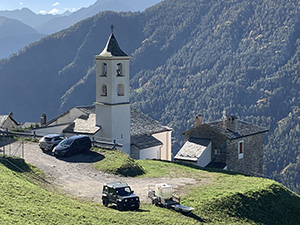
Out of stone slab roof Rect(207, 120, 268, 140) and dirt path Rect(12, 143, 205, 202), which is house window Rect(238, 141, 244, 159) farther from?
dirt path Rect(12, 143, 205, 202)

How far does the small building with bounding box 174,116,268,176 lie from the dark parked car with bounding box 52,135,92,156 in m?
12.3

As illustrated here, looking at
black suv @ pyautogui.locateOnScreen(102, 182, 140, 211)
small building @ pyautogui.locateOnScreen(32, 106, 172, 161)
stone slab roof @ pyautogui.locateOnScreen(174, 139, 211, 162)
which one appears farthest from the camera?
stone slab roof @ pyautogui.locateOnScreen(174, 139, 211, 162)

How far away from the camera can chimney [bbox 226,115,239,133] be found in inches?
1905

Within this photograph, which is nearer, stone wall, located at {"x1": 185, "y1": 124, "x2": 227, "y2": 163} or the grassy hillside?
the grassy hillside

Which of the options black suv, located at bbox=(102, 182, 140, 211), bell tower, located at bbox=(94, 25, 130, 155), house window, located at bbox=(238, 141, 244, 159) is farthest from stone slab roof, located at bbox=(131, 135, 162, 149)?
black suv, located at bbox=(102, 182, 140, 211)

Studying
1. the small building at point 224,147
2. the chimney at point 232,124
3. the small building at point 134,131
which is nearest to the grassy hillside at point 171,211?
the small building at point 134,131

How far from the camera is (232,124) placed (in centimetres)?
4859

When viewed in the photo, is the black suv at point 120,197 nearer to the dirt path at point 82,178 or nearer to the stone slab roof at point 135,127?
the dirt path at point 82,178

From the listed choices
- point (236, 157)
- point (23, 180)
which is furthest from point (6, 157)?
point (236, 157)

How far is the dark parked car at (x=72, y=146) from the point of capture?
117ft

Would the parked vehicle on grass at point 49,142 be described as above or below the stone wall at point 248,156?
above

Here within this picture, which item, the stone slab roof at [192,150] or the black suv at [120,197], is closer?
the black suv at [120,197]

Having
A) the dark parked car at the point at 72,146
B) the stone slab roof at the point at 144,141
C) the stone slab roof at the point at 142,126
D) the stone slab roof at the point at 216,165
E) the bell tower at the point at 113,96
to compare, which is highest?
the bell tower at the point at 113,96

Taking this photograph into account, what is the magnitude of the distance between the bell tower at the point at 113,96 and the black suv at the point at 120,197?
1880 cm
